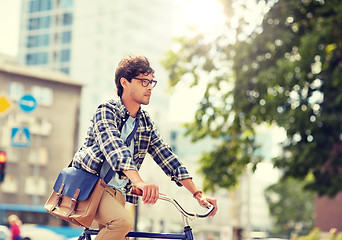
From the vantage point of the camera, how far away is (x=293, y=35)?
52.2 feet

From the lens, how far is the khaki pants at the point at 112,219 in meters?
3.19

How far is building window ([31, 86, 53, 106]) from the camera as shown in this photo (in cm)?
6469

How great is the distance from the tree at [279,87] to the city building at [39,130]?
152 feet

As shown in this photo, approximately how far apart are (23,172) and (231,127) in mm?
50220

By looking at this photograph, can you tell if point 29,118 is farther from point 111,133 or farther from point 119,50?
point 111,133

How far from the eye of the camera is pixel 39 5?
111 metres

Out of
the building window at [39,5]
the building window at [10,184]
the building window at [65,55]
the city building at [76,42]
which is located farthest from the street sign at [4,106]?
the building window at [39,5]

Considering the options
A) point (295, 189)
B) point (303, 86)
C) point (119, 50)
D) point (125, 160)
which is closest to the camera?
point (125, 160)

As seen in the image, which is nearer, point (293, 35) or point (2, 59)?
point (293, 35)

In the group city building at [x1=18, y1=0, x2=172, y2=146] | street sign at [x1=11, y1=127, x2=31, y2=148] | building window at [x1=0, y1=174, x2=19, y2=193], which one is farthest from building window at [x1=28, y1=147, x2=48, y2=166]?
street sign at [x1=11, y1=127, x2=31, y2=148]

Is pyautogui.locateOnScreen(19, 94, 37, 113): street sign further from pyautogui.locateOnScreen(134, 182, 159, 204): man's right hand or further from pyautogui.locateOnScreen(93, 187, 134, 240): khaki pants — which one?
pyautogui.locateOnScreen(134, 182, 159, 204): man's right hand

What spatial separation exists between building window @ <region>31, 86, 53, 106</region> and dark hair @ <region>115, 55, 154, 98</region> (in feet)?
205

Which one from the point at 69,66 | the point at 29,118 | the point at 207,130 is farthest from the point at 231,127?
the point at 69,66

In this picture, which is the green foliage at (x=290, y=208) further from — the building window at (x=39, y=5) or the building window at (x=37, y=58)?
the building window at (x=39, y=5)
